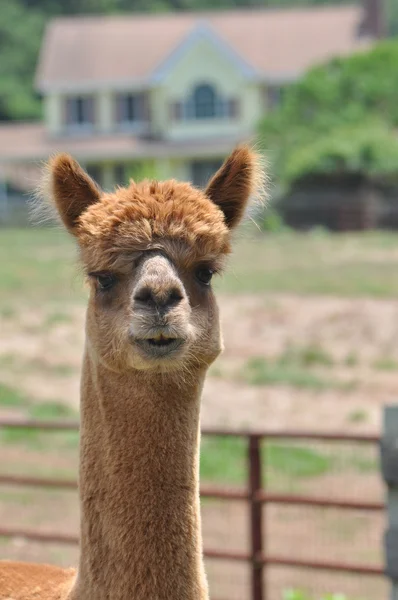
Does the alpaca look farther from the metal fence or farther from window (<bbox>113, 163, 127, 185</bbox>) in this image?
window (<bbox>113, 163, 127, 185</bbox>)

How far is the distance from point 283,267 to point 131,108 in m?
22.5

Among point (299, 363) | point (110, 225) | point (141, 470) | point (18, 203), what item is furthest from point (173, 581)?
point (18, 203)

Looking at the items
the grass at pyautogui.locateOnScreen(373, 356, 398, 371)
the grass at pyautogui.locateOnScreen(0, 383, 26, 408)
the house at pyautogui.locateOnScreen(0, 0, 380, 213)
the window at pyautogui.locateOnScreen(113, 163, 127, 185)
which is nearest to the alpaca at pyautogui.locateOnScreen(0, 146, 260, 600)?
the grass at pyautogui.locateOnScreen(0, 383, 26, 408)

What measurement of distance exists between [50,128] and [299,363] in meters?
31.3

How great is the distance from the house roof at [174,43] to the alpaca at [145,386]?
41.9 m

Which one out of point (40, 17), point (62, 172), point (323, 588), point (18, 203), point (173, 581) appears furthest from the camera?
point (40, 17)

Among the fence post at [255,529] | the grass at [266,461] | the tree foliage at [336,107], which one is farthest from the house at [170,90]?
the fence post at [255,529]

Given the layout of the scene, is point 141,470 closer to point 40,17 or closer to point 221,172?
point 221,172

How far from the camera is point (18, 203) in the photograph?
1751 inches

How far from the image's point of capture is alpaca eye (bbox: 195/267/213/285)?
11.1ft

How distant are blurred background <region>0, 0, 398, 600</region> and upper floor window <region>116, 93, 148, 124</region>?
0.08 meters

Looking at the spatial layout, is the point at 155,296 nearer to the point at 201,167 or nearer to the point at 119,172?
the point at 119,172

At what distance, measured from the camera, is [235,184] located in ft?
12.1

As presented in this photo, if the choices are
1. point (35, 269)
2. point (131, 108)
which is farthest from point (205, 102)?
point (35, 269)
